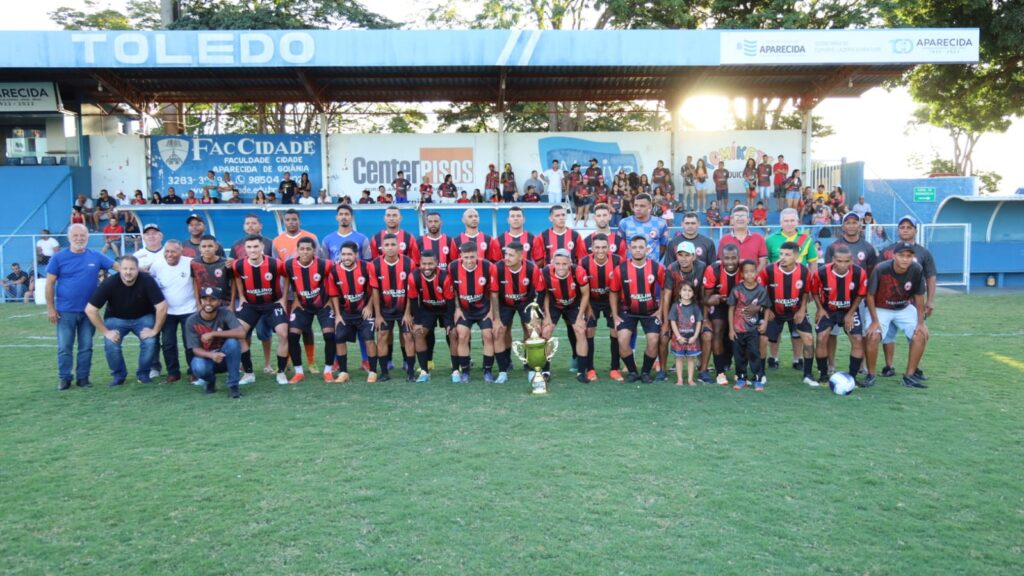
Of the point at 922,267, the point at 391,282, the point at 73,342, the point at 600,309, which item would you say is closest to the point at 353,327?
the point at 391,282

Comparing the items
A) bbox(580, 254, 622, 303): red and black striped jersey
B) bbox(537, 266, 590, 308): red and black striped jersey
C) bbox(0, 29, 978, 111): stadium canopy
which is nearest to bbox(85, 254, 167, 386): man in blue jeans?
bbox(537, 266, 590, 308): red and black striped jersey

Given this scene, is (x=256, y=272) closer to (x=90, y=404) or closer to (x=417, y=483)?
(x=90, y=404)

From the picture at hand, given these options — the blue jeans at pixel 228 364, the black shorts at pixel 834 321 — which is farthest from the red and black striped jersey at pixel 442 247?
the black shorts at pixel 834 321

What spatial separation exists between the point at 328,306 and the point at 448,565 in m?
5.21

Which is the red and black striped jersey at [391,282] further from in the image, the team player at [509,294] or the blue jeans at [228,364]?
the blue jeans at [228,364]

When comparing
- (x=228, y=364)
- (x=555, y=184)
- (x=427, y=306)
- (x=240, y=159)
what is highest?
(x=240, y=159)

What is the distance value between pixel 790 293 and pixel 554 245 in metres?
2.76

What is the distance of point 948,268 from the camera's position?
19.5 metres

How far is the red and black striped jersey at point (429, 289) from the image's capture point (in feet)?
27.3

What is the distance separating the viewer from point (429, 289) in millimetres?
8367

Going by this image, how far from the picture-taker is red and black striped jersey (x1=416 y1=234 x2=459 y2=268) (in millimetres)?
9125

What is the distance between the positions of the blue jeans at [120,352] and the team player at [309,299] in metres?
1.58

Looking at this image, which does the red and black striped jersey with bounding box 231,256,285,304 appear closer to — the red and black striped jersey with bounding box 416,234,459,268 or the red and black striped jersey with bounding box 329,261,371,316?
the red and black striped jersey with bounding box 329,261,371,316

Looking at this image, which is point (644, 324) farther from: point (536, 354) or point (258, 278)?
point (258, 278)
